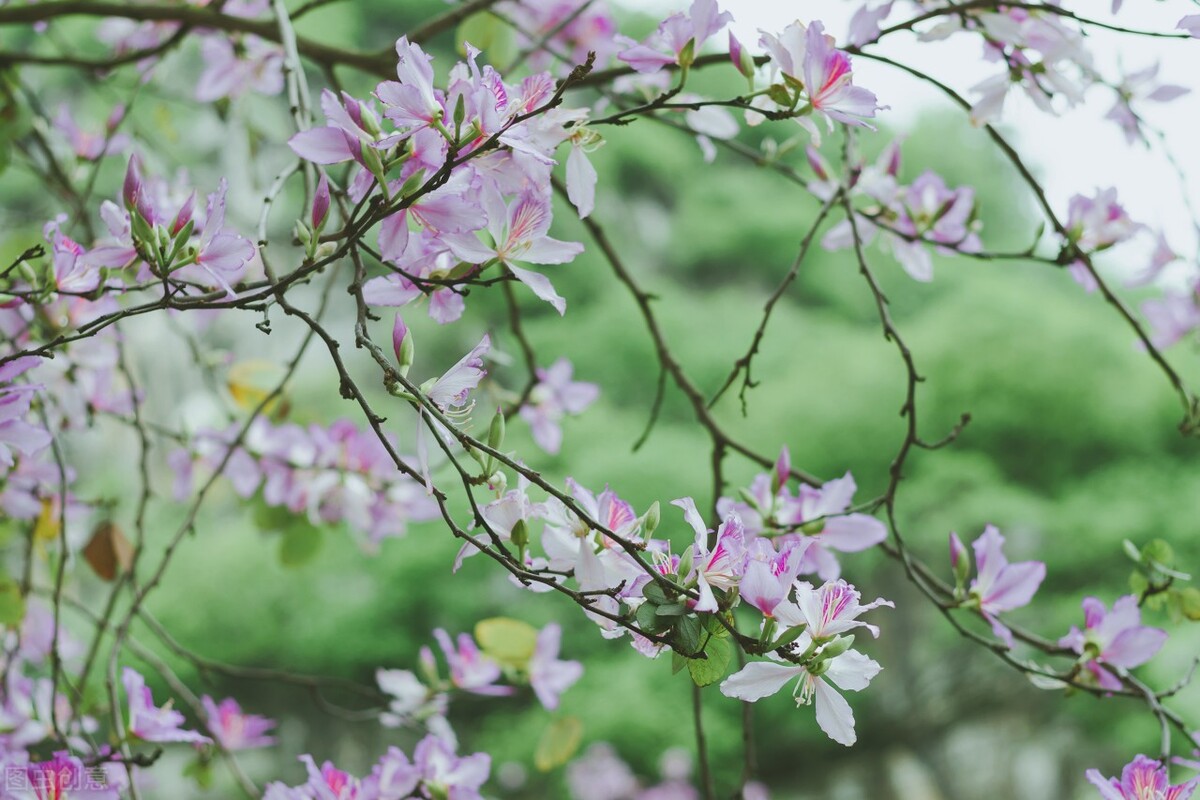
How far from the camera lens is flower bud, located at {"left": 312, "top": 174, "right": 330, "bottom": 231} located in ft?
1.06

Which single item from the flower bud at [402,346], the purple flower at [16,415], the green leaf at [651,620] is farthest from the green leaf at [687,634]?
the purple flower at [16,415]

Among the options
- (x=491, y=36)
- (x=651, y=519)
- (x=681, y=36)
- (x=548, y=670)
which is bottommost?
(x=548, y=670)

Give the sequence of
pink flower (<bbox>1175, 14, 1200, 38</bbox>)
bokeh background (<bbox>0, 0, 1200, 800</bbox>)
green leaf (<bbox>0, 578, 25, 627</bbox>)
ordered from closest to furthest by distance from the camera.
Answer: pink flower (<bbox>1175, 14, 1200, 38</bbox>), green leaf (<bbox>0, 578, 25, 627</bbox>), bokeh background (<bbox>0, 0, 1200, 800</bbox>)

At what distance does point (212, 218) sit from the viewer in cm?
33

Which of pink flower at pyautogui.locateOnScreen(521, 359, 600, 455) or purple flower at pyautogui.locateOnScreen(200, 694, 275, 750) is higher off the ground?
pink flower at pyautogui.locateOnScreen(521, 359, 600, 455)

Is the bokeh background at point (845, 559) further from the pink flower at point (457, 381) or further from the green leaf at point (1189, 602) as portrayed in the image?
the pink flower at point (457, 381)

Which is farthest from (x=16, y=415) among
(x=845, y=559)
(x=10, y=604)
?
(x=845, y=559)

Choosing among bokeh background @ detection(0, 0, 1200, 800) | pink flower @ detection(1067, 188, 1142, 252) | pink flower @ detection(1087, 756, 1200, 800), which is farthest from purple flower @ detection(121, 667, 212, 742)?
bokeh background @ detection(0, 0, 1200, 800)

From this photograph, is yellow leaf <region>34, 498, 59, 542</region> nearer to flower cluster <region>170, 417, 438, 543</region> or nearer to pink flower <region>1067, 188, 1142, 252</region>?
flower cluster <region>170, 417, 438, 543</region>

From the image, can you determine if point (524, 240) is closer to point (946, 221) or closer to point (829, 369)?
point (946, 221)

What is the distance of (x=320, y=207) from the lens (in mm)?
326

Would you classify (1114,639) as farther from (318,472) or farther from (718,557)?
(318,472)

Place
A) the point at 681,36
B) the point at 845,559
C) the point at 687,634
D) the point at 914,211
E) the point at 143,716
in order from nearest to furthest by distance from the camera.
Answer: the point at 687,634 < the point at 681,36 < the point at 143,716 < the point at 914,211 < the point at 845,559

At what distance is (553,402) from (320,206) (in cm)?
40
